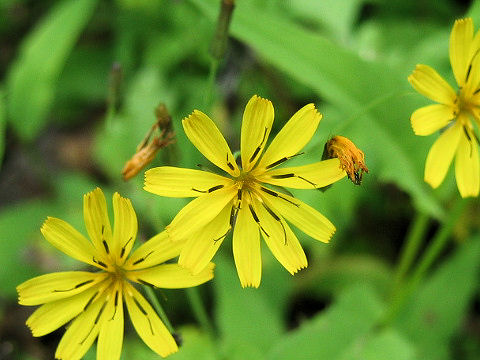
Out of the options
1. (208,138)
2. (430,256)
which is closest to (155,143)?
(208,138)

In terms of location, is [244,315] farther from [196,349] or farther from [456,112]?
[456,112]

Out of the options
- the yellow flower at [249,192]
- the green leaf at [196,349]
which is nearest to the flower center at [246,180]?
the yellow flower at [249,192]

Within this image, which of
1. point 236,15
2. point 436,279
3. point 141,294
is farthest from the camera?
point 436,279

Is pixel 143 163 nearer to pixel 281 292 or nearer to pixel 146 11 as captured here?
pixel 281 292

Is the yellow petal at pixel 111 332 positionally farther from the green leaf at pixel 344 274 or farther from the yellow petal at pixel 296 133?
the green leaf at pixel 344 274

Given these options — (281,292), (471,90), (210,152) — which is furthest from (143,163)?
(281,292)

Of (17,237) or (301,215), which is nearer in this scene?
(301,215)
